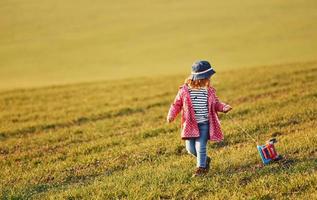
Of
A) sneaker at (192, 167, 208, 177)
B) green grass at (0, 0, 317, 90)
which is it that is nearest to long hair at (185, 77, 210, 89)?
sneaker at (192, 167, 208, 177)

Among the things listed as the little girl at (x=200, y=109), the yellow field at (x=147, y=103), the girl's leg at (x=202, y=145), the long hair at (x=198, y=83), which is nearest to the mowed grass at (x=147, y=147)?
the yellow field at (x=147, y=103)

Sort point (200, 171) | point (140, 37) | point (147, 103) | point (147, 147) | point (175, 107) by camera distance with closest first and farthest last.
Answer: point (200, 171) → point (175, 107) → point (147, 147) → point (147, 103) → point (140, 37)

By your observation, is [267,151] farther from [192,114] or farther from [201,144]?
[192,114]

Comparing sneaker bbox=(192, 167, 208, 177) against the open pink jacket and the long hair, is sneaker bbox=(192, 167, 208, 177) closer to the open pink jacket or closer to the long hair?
the open pink jacket

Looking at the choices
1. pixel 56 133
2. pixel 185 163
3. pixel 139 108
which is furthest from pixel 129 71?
pixel 185 163

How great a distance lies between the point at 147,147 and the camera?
11.4 metres

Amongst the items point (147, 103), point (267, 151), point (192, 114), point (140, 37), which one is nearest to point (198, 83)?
point (192, 114)

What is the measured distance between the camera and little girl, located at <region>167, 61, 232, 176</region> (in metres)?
8.77

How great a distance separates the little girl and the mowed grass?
1.95 feet

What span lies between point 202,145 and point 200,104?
0.68m

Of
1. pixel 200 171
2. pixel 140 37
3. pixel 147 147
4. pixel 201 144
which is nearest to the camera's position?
pixel 200 171

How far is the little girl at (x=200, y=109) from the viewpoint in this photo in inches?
345

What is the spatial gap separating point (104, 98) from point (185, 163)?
11421mm

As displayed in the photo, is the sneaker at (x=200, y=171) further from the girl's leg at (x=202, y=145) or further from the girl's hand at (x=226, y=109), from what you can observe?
the girl's hand at (x=226, y=109)
